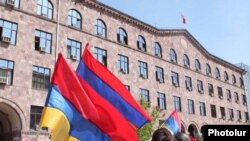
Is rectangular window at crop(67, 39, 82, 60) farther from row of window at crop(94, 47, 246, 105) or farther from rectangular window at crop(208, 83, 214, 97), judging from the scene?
rectangular window at crop(208, 83, 214, 97)

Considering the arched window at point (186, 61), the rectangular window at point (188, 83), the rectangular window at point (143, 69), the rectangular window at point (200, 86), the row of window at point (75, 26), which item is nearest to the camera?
the row of window at point (75, 26)

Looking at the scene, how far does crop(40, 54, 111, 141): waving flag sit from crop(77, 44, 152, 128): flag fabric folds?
0.75m

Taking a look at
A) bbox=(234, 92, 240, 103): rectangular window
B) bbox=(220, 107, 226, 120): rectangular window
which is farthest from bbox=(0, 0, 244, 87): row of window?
bbox=(234, 92, 240, 103): rectangular window

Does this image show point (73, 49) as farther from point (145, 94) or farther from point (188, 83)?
point (188, 83)

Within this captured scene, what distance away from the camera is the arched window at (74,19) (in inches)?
1233

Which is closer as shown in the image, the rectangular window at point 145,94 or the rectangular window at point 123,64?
the rectangular window at point 123,64

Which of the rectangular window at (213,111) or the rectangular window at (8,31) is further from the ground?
the rectangular window at (8,31)

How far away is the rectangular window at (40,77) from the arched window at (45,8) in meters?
4.69

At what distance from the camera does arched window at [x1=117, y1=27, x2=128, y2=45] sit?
35656 millimetres

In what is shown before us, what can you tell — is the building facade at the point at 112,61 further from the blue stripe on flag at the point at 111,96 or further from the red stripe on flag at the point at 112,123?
the red stripe on flag at the point at 112,123

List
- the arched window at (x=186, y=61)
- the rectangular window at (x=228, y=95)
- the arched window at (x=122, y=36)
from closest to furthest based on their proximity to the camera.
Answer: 1. the arched window at (x=122, y=36)
2. the arched window at (x=186, y=61)
3. the rectangular window at (x=228, y=95)

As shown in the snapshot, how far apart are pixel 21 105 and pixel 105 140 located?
18.9 metres

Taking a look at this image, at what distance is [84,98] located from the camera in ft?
26.0

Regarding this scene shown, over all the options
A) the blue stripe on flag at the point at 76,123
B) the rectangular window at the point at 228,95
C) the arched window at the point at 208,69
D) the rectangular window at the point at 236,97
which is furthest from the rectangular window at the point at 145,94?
the blue stripe on flag at the point at 76,123
